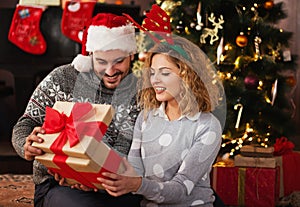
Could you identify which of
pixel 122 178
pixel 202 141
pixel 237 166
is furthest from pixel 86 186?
pixel 237 166

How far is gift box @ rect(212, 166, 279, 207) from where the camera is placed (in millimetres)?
3389

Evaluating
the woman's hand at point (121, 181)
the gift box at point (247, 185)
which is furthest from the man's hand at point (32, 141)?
the gift box at point (247, 185)

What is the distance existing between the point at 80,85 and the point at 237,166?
5.10 ft

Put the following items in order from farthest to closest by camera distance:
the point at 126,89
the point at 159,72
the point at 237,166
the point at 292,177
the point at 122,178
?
the point at 292,177
the point at 237,166
the point at 126,89
the point at 159,72
the point at 122,178

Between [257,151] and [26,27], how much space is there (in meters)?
2.43

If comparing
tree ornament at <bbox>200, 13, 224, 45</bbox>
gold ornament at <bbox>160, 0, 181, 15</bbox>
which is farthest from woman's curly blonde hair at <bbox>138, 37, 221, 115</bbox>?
gold ornament at <bbox>160, 0, 181, 15</bbox>

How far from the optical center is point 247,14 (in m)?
3.82

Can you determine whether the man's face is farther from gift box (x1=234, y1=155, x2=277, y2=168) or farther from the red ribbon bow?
gift box (x1=234, y1=155, x2=277, y2=168)

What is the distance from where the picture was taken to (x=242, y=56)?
384 centimetres

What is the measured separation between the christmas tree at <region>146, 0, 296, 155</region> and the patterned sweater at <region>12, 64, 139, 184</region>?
1.58 m

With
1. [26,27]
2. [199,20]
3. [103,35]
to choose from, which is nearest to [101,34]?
[103,35]

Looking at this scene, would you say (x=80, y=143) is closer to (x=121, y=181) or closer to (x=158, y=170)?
(x=121, y=181)

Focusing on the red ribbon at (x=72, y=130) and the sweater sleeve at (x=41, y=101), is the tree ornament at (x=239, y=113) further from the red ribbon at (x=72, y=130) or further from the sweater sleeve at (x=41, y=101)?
the red ribbon at (x=72, y=130)

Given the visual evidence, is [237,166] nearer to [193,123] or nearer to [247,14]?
[247,14]
